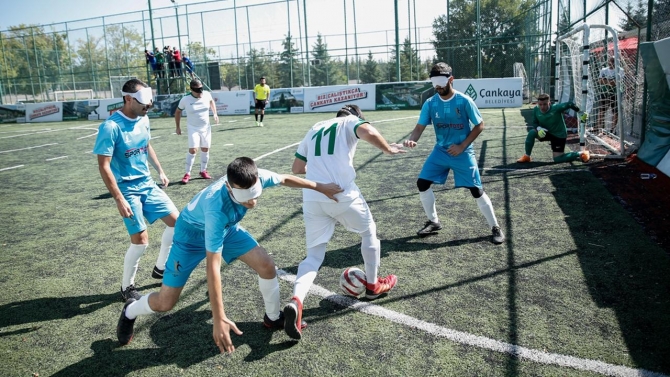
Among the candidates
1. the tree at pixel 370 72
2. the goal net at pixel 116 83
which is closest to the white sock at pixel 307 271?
the tree at pixel 370 72

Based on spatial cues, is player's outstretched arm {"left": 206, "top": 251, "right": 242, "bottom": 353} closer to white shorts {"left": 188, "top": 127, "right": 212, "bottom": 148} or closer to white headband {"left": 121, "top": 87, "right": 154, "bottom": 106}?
white headband {"left": 121, "top": 87, "right": 154, "bottom": 106}

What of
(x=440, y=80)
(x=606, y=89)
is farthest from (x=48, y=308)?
(x=606, y=89)

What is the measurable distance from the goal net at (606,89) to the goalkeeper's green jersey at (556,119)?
0.57 m

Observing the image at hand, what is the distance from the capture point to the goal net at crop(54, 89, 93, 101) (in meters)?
39.0

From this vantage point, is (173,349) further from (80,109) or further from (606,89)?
(80,109)

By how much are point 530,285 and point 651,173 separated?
19.2 ft

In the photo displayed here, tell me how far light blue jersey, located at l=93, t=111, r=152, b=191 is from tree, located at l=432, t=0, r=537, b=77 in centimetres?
2433

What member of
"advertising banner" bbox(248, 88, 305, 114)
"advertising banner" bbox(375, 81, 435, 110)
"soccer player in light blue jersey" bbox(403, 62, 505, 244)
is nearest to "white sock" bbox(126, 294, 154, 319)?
"soccer player in light blue jersey" bbox(403, 62, 505, 244)

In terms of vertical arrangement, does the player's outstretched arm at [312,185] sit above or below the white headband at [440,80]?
below

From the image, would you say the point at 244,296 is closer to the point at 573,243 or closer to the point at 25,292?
the point at 25,292

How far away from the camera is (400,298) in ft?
14.5

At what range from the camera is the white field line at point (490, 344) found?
3197 millimetres

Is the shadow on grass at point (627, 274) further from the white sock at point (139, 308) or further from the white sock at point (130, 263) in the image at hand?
the white sock at point (130, 263)

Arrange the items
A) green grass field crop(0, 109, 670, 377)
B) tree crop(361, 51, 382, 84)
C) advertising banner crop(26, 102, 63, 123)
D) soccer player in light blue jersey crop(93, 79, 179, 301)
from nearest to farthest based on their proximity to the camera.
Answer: green grass field crop(0, 109, 670, 377)
soccer player in light blue jersey crop(93, 79, 179, 301)
advertising banner crop(26, 102, 63, 123)
tree crop(361, 51, 382, 84)
